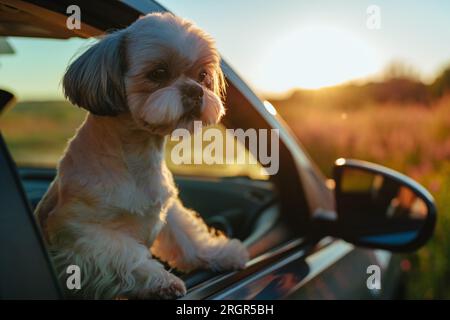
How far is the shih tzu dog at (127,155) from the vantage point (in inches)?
63.3

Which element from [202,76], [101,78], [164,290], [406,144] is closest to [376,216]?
[202,76]

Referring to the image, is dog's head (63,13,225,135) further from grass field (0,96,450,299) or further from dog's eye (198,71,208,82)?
grass field (0,96,450,299)

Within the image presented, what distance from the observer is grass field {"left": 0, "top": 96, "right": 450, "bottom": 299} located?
22.0ft

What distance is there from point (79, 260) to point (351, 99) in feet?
27.0

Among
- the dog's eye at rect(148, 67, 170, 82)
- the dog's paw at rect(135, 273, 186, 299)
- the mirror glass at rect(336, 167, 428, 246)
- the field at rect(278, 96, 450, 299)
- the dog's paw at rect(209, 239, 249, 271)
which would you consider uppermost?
the dog's eye at rect(148, 67, 170, 82)

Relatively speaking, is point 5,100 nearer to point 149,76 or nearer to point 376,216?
point 149,76

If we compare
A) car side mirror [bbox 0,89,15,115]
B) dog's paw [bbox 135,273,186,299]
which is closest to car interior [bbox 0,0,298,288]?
dog's paw [bbox 135,273,186,299]

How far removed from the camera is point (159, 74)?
5.97ft

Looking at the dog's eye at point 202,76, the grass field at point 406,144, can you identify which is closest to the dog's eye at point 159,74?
the dog's eye at point 202,76

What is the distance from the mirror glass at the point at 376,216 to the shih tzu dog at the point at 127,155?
116 centimetres

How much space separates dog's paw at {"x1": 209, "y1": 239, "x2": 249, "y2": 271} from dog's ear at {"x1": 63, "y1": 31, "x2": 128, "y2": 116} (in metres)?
0.71

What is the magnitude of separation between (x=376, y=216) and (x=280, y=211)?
2.01 ft

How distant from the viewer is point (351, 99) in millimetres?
9398
